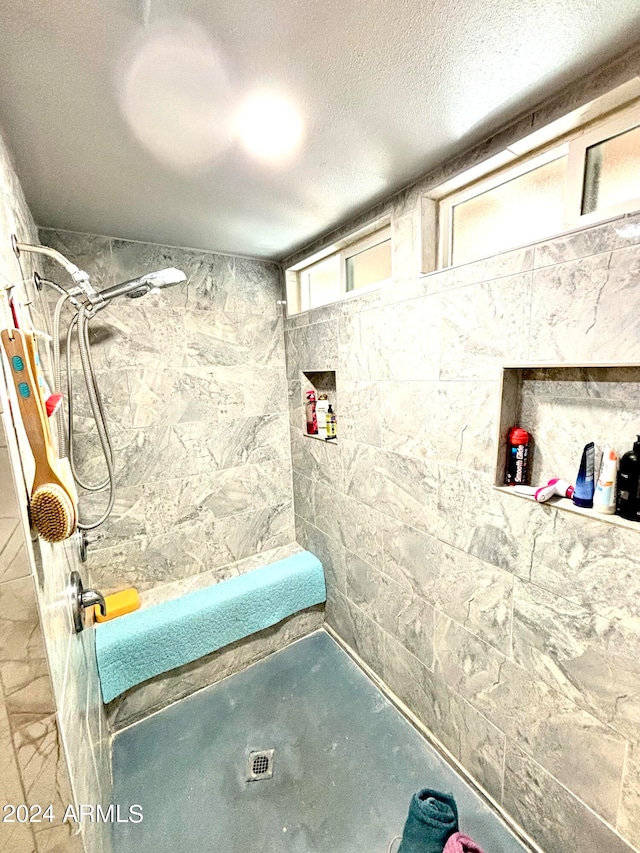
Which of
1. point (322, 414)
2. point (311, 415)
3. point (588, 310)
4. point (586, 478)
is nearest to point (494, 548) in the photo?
point (586, 478)

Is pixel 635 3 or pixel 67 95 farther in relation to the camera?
pixel 67 95

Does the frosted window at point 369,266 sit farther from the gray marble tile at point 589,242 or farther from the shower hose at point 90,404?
the shower hose at point 90,404

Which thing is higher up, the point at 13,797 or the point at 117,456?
the point at 117,456

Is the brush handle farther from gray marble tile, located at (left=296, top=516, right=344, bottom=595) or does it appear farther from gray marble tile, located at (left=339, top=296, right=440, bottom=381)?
gray marble tile, located at (left=296, top=516, right=344, bottom=595)

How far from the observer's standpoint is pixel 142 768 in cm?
150

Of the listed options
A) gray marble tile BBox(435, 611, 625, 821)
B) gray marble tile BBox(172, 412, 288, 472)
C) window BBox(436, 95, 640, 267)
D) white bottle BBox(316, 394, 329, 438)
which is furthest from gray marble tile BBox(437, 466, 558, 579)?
gray marble tile BBox(172, 412, 288, 472)

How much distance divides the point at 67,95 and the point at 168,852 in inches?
92.7

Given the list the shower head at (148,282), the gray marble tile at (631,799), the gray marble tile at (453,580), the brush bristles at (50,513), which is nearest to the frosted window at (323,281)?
the shower head at (148,282)

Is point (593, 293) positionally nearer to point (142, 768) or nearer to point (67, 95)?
point (67, 95)

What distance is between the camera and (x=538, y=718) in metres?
1.10

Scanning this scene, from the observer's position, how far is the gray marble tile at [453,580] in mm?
1182

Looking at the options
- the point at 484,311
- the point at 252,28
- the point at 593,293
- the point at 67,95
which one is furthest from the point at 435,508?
the point at 67,95

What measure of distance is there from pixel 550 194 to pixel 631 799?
66.8 inches

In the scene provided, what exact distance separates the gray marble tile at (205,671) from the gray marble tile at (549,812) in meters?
1.22
